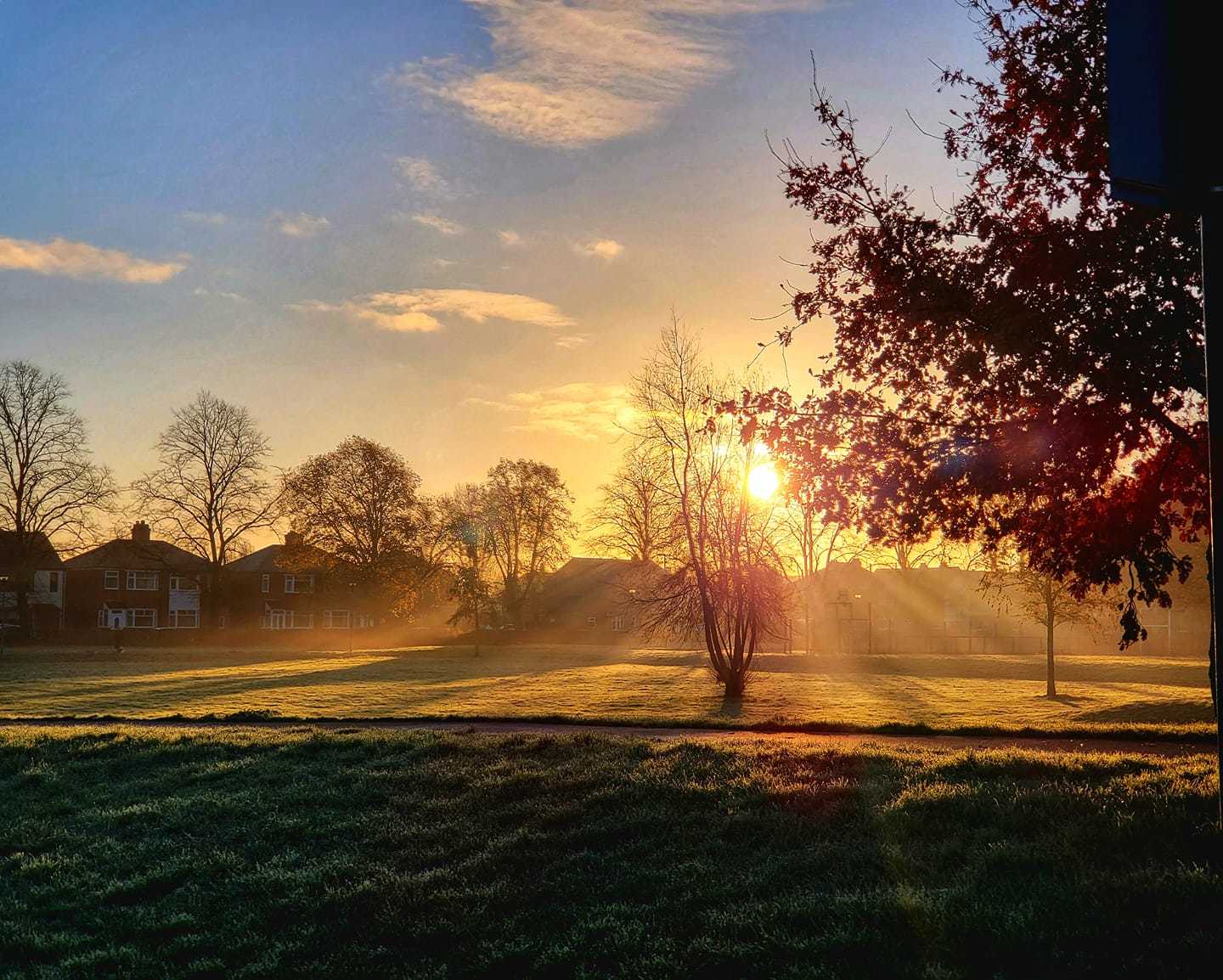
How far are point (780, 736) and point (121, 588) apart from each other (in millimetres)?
77533

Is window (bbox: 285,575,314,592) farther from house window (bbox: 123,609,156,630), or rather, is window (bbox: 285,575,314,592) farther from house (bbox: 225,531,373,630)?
house window (bbox: 123,609,156,630)

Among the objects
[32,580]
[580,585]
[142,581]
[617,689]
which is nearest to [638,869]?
[617,689]

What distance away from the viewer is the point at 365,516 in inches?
2653

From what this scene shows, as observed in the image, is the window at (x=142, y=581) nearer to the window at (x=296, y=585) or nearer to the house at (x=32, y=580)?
the house at (x=32, y=580)

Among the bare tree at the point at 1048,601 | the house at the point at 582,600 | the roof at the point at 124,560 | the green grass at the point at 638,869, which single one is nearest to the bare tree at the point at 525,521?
the house at the point at 582,600

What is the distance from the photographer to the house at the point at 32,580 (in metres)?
53.6

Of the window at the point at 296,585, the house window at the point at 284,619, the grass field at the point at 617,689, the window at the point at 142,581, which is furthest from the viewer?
the house window at the point at 284,619

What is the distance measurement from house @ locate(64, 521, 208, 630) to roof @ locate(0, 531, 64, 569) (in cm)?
1897

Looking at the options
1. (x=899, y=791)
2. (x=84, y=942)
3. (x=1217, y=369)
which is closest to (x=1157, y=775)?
(x=899, y=791)

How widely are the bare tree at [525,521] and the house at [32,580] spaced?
98.9 feet

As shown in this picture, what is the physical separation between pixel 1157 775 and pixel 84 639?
2573 inches

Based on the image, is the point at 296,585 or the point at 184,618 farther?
the point at 296,585

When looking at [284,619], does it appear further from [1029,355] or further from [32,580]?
[1029,355]

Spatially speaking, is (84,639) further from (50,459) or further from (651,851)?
(651,851)
